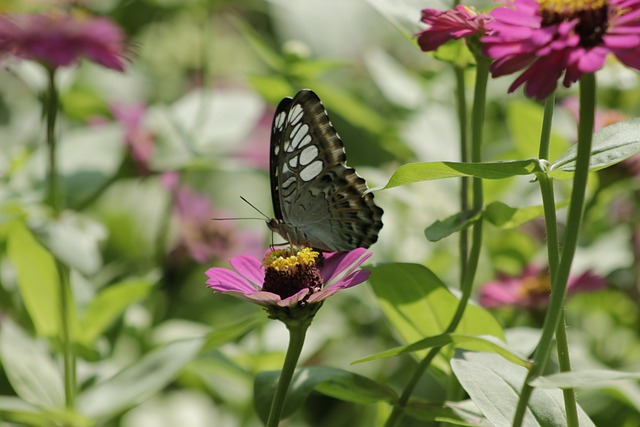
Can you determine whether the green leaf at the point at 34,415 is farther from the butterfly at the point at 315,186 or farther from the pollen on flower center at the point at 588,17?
the pollen on flower center at the point at 588,17

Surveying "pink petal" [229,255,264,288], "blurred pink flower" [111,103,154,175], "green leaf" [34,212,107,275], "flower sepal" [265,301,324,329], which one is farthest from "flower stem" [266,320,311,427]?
"blurred pink flower" [111,103,154,175]

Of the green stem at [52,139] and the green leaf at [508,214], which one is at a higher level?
the green leaf at [508,214]

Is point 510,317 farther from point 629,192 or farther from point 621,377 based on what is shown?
point 621,377

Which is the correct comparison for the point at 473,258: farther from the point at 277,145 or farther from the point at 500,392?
the point at 277,145

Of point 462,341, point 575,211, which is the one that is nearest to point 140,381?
point 462,341

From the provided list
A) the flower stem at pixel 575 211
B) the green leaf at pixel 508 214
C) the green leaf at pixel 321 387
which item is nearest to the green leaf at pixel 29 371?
the green leaf at pixel 321 387

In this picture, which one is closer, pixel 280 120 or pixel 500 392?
pixel 500 392
